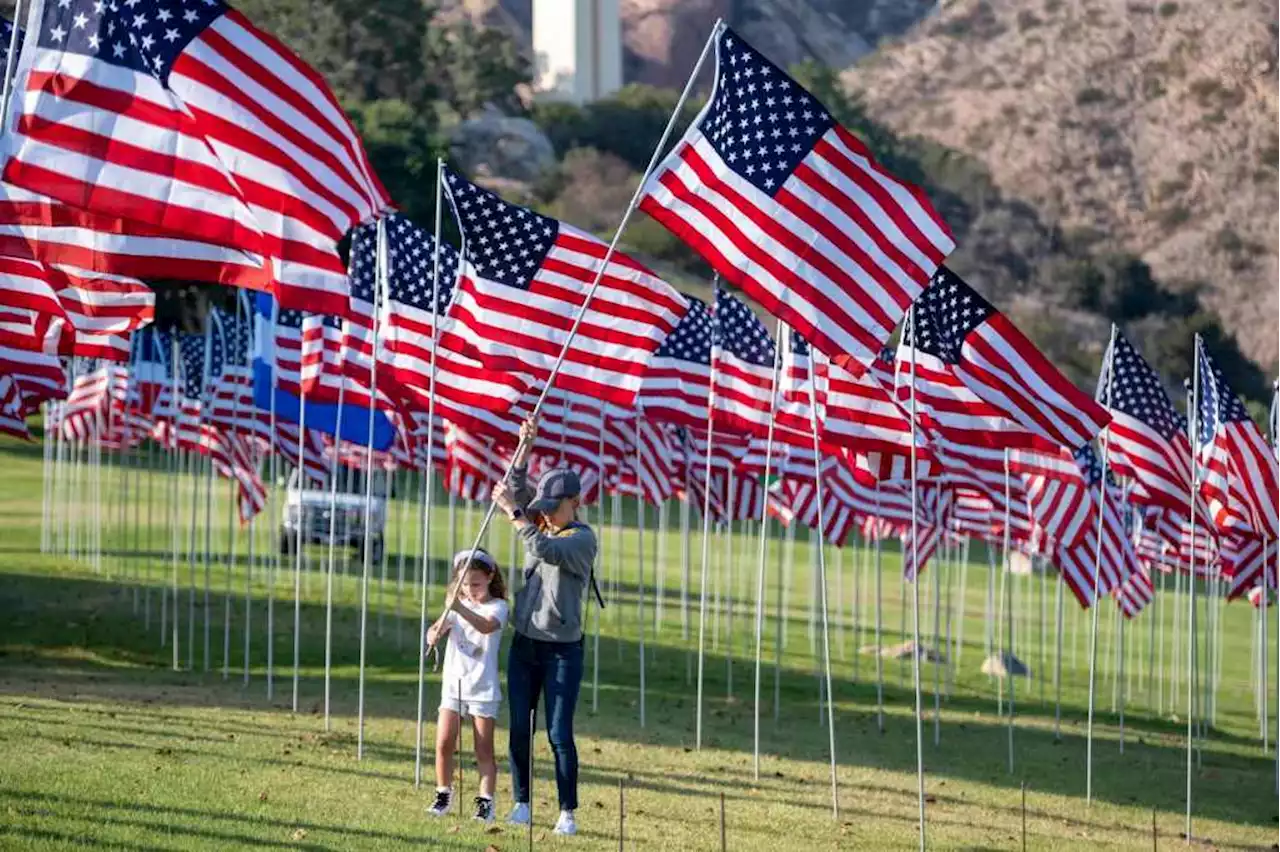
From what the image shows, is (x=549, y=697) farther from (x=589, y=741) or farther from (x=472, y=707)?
(x=589, y=741)

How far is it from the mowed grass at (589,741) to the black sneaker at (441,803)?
6.4 inches

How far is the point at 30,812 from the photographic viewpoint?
1267cm

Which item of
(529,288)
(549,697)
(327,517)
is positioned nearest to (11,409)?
(529,288)

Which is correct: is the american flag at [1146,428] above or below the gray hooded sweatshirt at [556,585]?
above

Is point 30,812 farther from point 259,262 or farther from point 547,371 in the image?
point 547,371

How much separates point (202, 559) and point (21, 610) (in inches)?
440

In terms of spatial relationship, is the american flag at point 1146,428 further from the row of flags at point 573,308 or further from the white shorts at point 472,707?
the white shorts at point 472,707

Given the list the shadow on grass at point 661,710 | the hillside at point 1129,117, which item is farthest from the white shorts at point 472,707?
the hillside at point 1129,117

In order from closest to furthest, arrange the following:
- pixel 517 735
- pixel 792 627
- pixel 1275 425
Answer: pixel 517 735 → pixel 1275 425 → pixel 792 627

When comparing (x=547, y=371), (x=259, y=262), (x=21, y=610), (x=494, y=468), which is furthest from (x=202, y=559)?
(x=259, y=262)

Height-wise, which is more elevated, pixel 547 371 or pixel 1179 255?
pixel 1179 255

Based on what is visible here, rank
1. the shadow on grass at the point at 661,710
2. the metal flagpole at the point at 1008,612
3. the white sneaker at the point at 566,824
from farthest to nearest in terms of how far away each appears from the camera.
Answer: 1. the metal flagpole at the point at 1008,612
2. the shadow on grass at the point at 661,710
3. the white sneaker at the point at 566,824

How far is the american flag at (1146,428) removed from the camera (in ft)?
77.2

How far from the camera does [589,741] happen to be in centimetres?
2094
